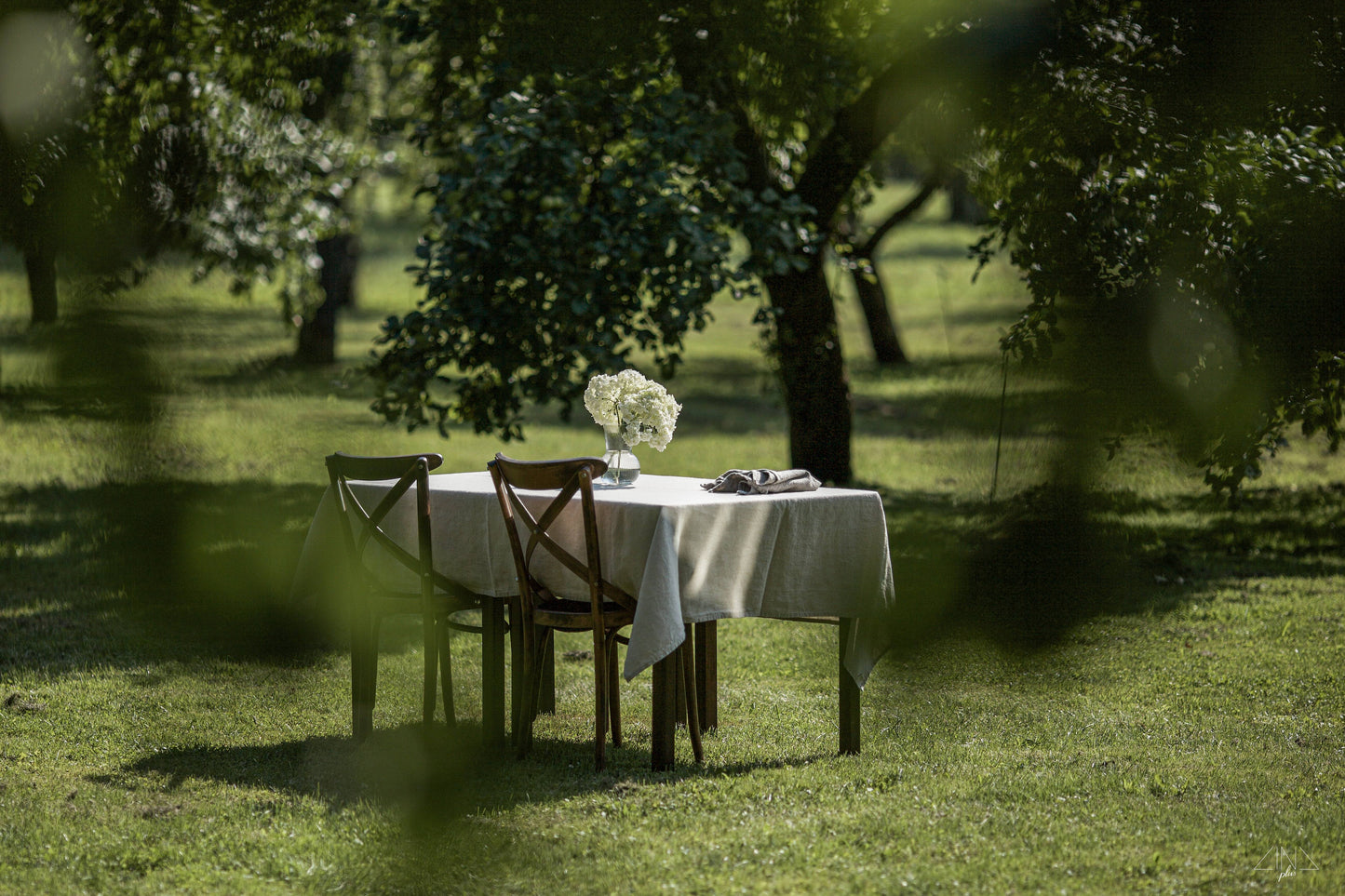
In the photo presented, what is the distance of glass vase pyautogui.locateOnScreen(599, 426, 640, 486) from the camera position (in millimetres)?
4621

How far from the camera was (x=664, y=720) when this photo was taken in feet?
13.8

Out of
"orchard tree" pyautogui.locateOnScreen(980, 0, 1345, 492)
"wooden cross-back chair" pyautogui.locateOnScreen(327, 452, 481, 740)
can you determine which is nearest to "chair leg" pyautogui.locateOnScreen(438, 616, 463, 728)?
"wooden cross-back chair" pyautogui.locateOnScreen(327, 452, 481, 740)

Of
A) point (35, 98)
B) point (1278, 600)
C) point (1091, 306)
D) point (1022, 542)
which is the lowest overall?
point (1278, 600)

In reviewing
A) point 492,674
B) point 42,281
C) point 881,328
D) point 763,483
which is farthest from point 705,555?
point 881,328

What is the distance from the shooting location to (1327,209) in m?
3.31

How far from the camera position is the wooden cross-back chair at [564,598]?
13.3 feet

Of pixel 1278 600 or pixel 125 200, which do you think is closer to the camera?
pixel 125 200

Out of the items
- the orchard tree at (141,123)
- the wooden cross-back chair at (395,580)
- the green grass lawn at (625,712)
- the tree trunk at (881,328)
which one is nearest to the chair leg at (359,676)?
the wooden cross-back chair at (395,580)

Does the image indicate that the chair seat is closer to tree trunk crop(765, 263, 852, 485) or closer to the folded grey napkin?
the folded grey napkin

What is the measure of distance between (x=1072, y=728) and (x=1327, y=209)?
7.26 ft

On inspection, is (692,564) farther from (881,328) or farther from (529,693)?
(881,328)

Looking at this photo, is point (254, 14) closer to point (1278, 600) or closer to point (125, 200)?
point (125, 200)

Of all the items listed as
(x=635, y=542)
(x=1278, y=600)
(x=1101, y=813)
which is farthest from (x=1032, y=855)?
(x=1278, y=600)

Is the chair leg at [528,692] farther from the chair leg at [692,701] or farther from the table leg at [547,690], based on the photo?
the table leg at [547,690]
